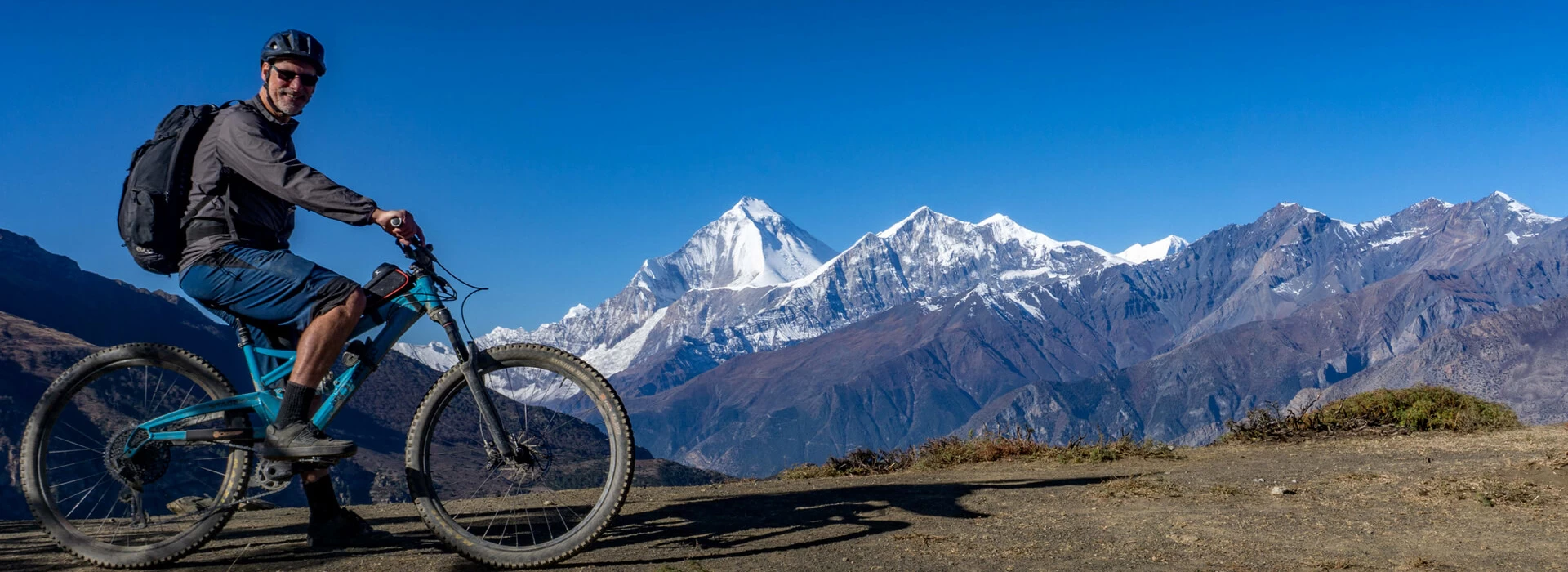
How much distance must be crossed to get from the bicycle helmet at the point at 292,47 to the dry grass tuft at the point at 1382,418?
419 inches

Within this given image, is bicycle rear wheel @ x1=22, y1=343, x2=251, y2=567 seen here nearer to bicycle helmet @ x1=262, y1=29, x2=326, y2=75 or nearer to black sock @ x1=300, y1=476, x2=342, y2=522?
black sock @ x1=300, y1=476, x2=342, y2=522

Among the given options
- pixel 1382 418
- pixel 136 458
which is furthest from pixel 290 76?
pixel 1382 418

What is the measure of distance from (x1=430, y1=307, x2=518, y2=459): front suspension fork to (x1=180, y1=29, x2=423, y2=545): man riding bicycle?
1.60 ft

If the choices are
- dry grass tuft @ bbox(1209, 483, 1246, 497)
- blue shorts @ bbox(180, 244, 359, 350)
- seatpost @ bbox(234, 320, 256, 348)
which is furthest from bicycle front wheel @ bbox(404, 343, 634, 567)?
dry grass tuft @ bbox(1209, 483, 1246, 497)

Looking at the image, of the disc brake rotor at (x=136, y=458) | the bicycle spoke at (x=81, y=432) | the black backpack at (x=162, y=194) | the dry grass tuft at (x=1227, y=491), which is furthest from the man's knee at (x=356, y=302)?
the dry grass tuft at (x=1227, y=491)

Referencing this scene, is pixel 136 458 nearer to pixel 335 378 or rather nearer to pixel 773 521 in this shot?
pixel 335 378

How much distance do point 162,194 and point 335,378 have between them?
143 centimetres

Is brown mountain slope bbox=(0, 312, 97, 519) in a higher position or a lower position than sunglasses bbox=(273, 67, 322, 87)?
higher

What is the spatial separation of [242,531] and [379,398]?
204453 mm

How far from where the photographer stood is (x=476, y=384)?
18.5 ft

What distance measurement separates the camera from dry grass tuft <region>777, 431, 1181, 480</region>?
10758 mm

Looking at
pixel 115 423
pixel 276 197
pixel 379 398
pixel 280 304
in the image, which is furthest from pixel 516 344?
pixel 379 398

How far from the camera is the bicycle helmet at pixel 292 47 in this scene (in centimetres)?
580

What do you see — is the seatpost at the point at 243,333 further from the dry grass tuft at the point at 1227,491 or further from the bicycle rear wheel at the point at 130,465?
the dry grass tuft at the point at 1227,491
